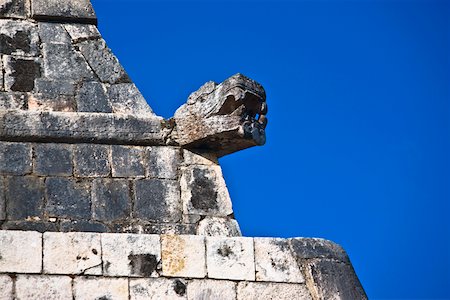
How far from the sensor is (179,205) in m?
11.1

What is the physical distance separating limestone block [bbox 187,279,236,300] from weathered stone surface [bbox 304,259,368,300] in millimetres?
666

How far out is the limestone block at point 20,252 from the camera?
9.97 m

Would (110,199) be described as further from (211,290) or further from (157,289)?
(211,290)

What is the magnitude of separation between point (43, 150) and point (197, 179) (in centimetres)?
126

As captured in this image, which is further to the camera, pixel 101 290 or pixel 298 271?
pixel 298 271

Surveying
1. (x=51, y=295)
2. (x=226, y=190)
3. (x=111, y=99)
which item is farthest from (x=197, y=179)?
(x=51, y=295)

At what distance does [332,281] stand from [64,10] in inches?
128

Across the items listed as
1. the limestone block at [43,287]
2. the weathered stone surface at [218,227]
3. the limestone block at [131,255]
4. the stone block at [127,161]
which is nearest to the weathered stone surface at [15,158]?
the stone block at [127,161]

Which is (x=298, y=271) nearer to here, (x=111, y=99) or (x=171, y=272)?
(x=171, y=272)

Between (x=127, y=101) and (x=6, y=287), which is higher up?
(x=127, y=101)

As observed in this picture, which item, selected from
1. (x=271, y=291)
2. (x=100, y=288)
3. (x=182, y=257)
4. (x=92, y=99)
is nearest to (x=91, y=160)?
(x=92, y=99)

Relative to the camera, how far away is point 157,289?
33.8 ft

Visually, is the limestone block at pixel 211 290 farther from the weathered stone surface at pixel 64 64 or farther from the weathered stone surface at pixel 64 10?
the weathered stone surface at pixel 64 10

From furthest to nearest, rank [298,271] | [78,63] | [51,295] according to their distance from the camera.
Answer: [78,63] < [298,271] < [51,295]
